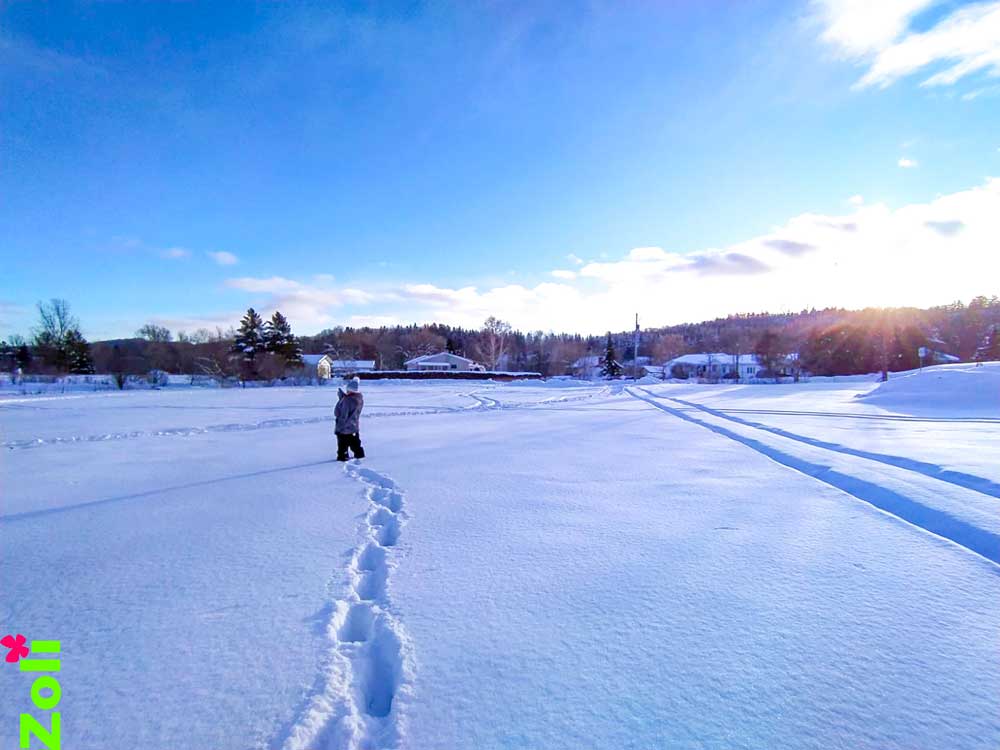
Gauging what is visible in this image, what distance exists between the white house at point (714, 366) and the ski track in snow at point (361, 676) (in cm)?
7611

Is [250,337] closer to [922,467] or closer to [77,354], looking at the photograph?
[77,354]

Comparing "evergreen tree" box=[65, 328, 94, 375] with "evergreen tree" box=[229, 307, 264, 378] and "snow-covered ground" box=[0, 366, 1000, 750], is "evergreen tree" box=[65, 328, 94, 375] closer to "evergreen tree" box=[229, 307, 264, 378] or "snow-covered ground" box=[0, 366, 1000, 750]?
"evergreen tree" box=[229, 307, 264, 378]

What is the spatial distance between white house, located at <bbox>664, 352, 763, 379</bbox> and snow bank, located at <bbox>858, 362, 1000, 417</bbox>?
53.3 meters

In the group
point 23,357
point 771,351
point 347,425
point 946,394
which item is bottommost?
point 946,394

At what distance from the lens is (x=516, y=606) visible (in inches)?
115

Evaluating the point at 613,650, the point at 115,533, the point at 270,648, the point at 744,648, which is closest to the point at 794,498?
the point at 744,648

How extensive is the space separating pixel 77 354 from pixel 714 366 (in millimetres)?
82875

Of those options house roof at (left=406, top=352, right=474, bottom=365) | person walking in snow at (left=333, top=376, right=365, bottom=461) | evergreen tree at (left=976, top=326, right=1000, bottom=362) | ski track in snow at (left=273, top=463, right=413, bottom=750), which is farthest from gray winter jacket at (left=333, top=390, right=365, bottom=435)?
evergreen tree at (left=976, top=326, right=1000, bottom=362)

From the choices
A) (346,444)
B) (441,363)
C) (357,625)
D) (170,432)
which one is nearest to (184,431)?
(170,432)

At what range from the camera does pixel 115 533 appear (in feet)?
14.3

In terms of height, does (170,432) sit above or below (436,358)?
below

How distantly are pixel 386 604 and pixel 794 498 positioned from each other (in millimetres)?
4663

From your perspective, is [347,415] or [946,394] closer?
[347,415]

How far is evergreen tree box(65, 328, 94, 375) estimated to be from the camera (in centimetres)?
4959
